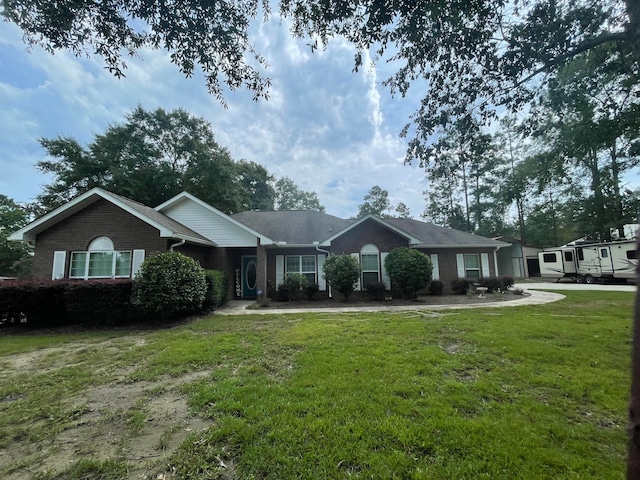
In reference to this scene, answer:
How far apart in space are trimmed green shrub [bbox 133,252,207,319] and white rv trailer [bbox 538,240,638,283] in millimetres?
23103

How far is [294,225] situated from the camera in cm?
1744

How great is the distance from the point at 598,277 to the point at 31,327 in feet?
101

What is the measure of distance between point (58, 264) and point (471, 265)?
66.7 feet

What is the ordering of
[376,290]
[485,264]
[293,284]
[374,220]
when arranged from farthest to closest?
[485,264], [374,220], [376,290], [293,284]

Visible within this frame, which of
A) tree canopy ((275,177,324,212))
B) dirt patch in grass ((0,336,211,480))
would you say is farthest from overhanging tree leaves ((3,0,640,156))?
tree canopy ((275,177,324,212))

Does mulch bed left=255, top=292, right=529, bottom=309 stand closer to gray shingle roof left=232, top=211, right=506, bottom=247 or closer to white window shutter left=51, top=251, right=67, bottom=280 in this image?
gray shingle roof left=232, top=211, right=506, bottom=247

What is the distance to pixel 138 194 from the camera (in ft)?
83.2

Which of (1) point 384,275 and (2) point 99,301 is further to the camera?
(1) point 384,275

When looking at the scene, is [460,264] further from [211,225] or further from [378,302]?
[211,225]

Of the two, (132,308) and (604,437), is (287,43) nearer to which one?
(604,437)

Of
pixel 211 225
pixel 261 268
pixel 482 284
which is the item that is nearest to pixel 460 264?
pixel 482 284

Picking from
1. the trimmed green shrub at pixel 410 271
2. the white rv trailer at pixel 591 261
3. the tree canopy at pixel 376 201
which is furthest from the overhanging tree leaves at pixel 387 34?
Answer: the tree canopy at pixel 376 201

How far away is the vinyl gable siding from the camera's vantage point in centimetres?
1412

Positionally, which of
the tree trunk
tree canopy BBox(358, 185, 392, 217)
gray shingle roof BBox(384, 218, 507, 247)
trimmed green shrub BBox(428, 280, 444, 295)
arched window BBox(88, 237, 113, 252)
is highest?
tree canopy BBox(358, 185, 392, 217)
